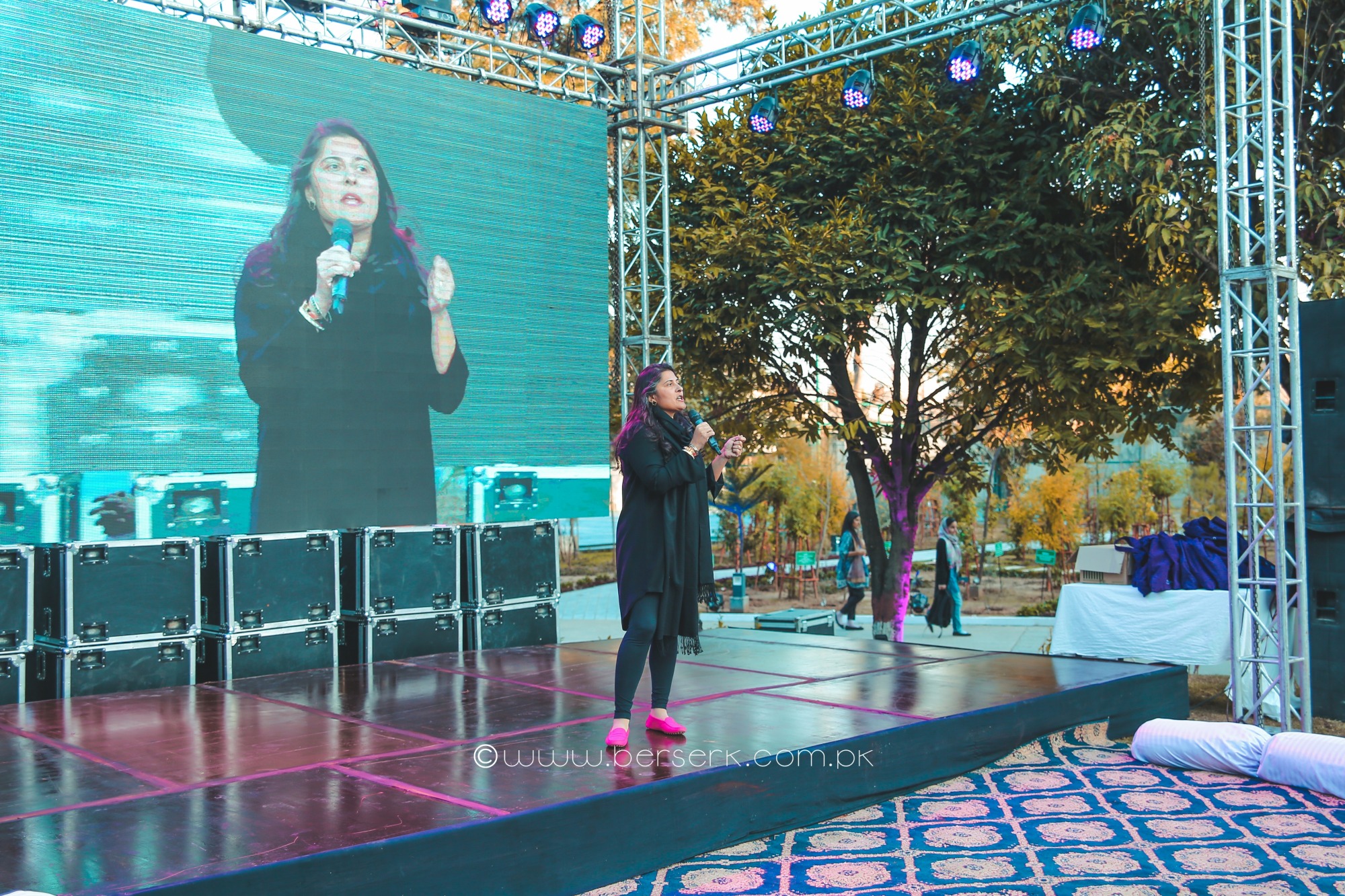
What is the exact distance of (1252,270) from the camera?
6.31 meters

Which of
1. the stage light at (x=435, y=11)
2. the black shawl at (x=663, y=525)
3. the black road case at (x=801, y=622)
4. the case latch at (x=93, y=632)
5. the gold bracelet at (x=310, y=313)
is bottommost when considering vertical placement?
the black road case at (x=801, y=622)

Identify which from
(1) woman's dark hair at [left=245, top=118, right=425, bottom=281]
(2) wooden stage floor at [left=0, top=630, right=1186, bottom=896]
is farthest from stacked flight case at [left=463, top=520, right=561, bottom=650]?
(1) woman's dark hair at [left=245, top=118, right=425, bottom=281]

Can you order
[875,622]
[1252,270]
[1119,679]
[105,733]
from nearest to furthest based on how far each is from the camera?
[105,733]
[1119,679]
[1252,270]
[875,622]

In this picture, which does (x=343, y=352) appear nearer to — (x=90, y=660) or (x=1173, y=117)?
(x=90, y=660)

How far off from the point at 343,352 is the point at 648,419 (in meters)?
3.95

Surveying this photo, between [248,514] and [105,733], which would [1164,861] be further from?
[248,514]

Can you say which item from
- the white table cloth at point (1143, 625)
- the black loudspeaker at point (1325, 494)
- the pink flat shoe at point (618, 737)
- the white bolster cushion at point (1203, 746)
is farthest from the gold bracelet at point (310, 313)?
the black loudspeaker at point (1325, 494)

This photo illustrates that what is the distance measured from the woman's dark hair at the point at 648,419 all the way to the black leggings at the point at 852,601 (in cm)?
889

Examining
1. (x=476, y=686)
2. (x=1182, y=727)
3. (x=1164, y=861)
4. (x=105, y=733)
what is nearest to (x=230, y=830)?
(x=105, y=733)

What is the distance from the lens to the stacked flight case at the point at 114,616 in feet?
19.9

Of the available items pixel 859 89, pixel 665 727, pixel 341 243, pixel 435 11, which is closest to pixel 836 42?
pixel 859 89

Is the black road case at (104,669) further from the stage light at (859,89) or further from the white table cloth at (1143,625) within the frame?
the stage light at (859,89)

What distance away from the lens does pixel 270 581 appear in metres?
6.71

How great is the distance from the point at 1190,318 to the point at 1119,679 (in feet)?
14.4
